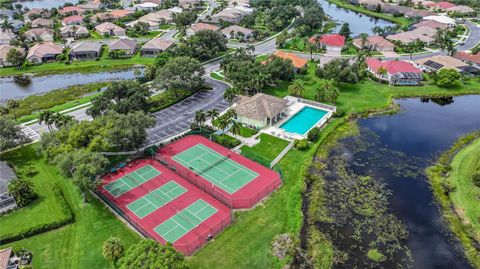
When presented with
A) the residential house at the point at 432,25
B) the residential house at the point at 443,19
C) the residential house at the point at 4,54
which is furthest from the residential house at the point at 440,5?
the residential house at the point at 4,54

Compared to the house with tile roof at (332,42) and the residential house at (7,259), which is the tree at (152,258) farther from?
the house with tile roof at (332,42)

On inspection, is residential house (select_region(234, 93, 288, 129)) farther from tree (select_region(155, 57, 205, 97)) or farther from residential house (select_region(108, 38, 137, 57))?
residential house (select_region(108, 38, 137, 57))

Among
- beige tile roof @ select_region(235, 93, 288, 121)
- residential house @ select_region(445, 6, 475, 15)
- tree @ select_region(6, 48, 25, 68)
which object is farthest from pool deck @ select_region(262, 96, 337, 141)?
residential house @ select_region(445, 6, 475, 15)

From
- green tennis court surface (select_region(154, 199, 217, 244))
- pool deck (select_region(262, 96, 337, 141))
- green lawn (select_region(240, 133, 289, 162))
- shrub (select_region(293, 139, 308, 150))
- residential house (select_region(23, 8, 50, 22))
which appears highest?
residential house (select_region(23, 8, 50, 22))

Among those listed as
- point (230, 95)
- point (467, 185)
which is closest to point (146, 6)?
point (230, 95)

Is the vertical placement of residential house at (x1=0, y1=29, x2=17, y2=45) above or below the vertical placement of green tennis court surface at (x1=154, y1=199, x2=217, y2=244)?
above
